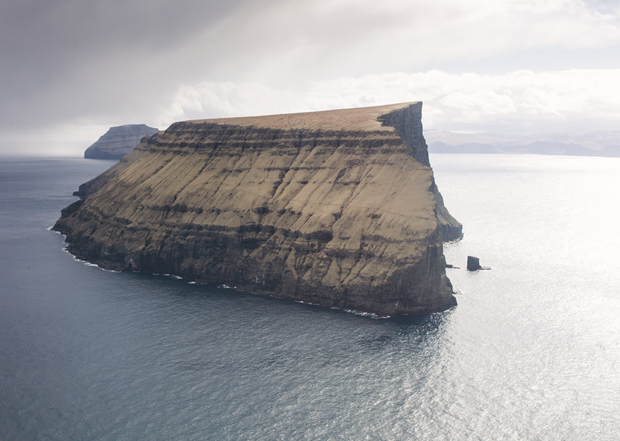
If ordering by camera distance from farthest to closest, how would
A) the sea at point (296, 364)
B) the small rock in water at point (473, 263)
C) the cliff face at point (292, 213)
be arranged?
the small rock in water at point (473, 263) → the cliff face at point (292, 213) → the sea at point (296, 364)

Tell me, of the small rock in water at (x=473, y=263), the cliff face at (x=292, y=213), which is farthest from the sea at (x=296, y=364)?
the small rock in water at (x=473, y=263)

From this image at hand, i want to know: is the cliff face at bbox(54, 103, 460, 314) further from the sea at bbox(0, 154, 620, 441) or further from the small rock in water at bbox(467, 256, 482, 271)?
the small rock in water at bbox(467, 256, 482, 271)

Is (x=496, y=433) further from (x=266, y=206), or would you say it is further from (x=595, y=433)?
(x=266, y=206)

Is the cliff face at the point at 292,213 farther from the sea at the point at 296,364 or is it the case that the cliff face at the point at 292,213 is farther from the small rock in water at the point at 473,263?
the small rock in water at the point at 473,263

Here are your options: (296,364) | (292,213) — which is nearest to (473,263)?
(292,213)

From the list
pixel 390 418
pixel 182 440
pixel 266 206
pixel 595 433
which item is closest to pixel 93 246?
pixel 266 206

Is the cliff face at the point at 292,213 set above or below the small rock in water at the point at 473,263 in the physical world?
above
